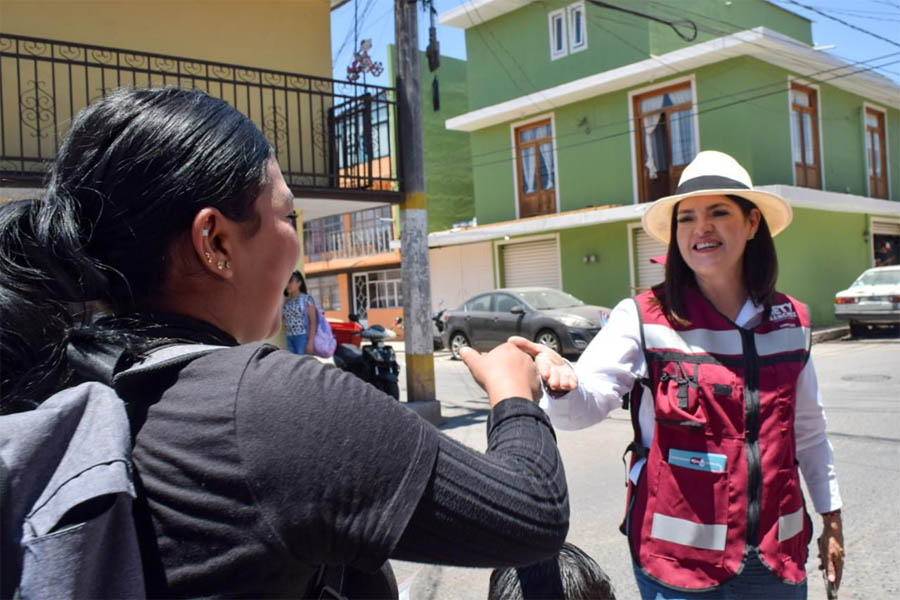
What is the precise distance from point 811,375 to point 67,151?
6.45 ft

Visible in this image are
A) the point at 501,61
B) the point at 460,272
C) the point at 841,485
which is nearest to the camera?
the point at 841,485

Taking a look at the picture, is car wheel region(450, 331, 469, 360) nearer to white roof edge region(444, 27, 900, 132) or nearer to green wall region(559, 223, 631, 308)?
green wall region(559, 223, 631, 308)

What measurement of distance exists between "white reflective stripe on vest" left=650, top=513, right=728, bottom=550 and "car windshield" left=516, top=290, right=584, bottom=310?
12.4 metres

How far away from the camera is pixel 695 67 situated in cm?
1705

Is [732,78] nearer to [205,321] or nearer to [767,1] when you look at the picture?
[767,1]

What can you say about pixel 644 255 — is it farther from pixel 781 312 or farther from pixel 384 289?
pixel 781 312

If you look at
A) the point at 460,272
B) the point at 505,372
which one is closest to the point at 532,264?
the point at 460,272

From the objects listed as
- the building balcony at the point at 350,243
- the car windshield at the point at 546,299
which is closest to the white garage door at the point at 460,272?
the building balcony at the point at 350,243

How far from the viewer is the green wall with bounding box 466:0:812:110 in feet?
58.7

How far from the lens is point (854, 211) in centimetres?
1881

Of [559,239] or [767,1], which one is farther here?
[559,239]

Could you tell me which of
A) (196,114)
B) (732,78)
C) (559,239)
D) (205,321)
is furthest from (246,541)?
(559,239)

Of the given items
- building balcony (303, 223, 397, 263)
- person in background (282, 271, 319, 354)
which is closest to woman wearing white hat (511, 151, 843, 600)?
person in background (282, 271, 319, 354)

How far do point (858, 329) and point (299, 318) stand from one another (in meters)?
13.4
